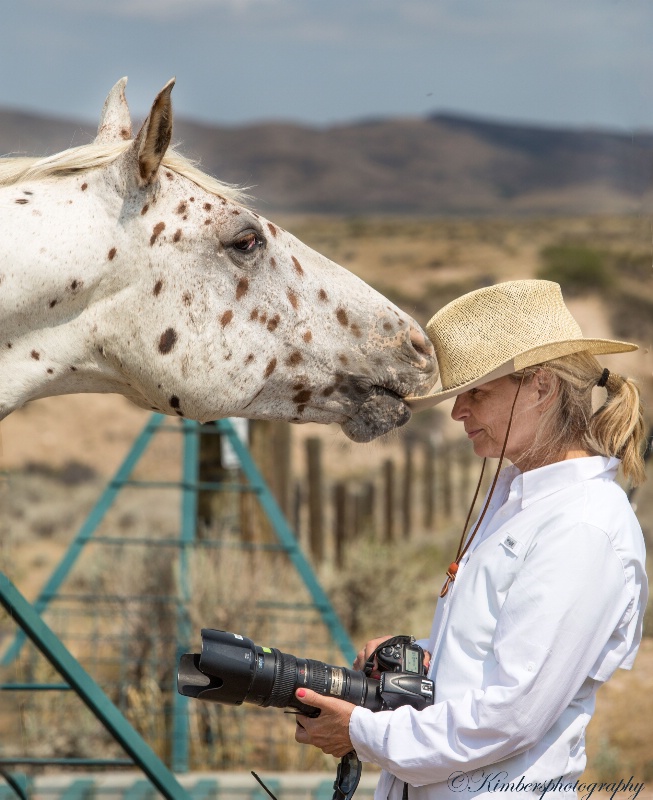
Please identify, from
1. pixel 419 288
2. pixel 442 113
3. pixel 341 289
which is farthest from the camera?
pixel 442 113

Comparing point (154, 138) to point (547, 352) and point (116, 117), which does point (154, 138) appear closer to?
point (116, 117)

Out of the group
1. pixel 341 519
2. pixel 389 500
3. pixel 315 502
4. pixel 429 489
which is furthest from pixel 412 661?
pixel 429 489

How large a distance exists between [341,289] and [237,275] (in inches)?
11.9

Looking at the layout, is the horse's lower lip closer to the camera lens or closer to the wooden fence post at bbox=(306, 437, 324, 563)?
the camera lens

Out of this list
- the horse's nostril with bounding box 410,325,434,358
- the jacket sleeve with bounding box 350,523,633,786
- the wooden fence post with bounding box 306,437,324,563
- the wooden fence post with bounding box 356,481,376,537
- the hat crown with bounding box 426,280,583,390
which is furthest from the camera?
the wooden fence post with bounding box 356,481,376,537

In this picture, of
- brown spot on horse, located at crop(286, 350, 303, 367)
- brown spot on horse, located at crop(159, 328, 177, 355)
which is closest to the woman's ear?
brown spot on horse, located at crop(286, 350, 303, 367)

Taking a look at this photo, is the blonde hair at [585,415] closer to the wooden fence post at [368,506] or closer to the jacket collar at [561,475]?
the jacket collar at [561,475]

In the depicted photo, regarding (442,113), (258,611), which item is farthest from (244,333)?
(442,113)

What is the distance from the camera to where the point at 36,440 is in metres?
23.8

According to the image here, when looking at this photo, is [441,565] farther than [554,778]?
Yes

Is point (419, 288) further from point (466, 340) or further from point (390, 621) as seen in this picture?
point (466, 340)

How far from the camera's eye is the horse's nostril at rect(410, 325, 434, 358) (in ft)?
8.70

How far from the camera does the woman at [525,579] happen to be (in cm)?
188

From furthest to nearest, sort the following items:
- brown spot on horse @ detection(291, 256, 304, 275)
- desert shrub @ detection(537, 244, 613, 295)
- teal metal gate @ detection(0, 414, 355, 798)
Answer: desert shrub @ detection(537, 244, 613, 295), teal metal gate @ detection(0, 414, 355, 798), brown spot on horse @ detection(291, 256, 304, 275)
